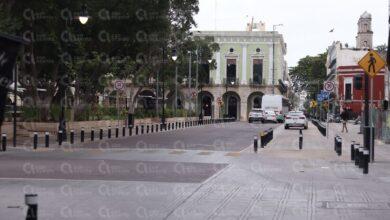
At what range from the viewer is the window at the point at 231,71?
313 feet

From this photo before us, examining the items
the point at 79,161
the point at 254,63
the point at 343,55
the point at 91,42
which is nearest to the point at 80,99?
the point at 91,42

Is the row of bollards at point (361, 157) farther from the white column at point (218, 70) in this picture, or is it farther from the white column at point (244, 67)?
the white column at point (218, 70)

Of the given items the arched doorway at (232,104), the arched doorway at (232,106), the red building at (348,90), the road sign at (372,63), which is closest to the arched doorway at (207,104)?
the arched doorway at (232,104)

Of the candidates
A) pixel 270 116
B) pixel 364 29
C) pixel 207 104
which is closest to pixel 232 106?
pixel 207 104

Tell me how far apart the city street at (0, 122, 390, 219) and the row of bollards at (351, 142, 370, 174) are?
0.85ft

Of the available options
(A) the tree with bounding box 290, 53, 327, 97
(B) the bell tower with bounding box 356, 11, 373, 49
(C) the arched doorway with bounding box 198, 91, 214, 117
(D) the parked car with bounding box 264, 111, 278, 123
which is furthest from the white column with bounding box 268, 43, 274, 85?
(A) the tree with bounding box 290, 53, 327, 97

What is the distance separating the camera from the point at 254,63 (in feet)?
310

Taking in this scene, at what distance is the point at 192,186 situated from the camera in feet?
44.7

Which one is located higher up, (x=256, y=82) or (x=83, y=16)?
(x=256, y=82)

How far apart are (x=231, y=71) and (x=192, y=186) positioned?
82.8 meters

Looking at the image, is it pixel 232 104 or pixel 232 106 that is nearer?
pixel 232 106

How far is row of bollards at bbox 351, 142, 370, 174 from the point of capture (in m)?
16.6

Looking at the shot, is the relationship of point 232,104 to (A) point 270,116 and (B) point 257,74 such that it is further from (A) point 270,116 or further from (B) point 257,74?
(A) point 270,116

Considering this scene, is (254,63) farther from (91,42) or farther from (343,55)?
(91,42)
